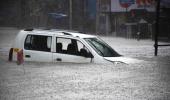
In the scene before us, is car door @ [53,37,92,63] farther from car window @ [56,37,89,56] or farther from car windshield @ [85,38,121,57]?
car windshield @ [85,38,121,57]

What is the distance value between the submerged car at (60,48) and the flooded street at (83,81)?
0.25 metres

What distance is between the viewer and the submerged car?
13.6m

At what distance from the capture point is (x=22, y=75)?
13.2 metres

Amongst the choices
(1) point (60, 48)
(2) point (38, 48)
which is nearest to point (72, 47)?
(1) point (60, 48)

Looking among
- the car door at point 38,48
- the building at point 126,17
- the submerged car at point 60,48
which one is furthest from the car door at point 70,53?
the building at point 126,17

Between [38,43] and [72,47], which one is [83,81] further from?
[38,43]

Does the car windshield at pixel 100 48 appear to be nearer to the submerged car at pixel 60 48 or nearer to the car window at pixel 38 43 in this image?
the submerged car at pixel 60 48

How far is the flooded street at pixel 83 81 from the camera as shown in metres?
9.62

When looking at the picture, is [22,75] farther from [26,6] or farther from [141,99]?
[26,6]

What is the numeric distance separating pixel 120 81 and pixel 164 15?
30930 millimetres

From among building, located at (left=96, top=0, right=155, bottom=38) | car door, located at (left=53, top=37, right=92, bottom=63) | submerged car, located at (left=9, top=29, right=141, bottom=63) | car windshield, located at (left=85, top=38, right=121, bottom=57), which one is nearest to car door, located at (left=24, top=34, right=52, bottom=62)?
submerged car, located at (left=9, top=29, right=141, bottom=63)

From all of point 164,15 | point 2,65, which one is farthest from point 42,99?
point 164,15

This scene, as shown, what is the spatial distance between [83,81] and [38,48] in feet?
9.08

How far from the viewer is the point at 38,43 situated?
46.8 ft
